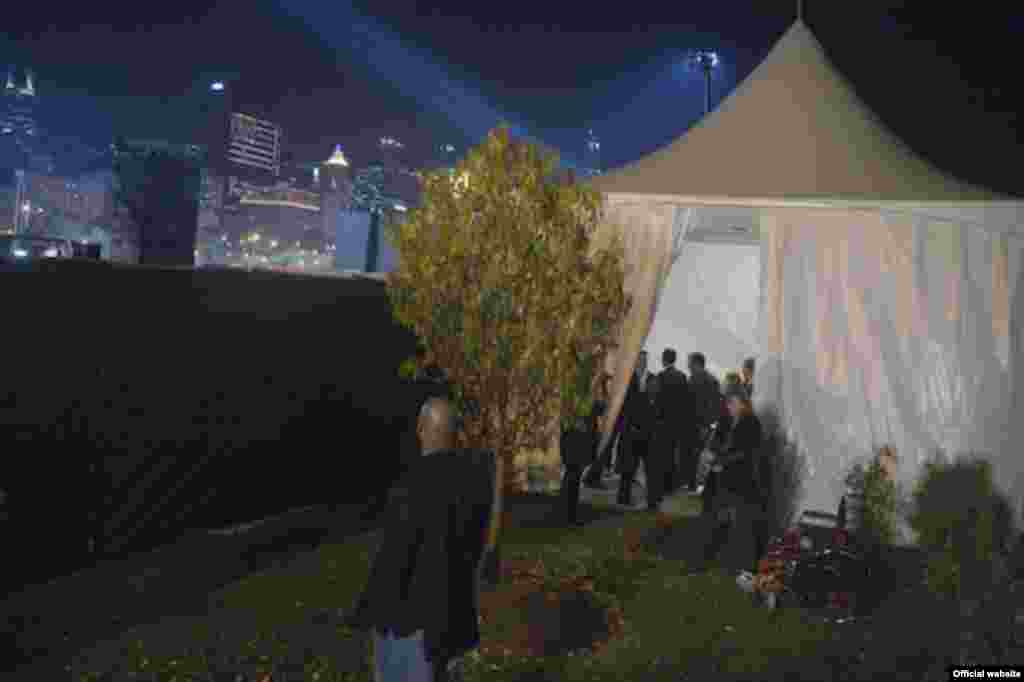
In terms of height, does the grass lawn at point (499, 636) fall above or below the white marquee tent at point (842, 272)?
below

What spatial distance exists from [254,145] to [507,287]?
38.6m

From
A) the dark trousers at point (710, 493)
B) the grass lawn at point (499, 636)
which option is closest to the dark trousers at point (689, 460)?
the dark trousers at point (710, 493)

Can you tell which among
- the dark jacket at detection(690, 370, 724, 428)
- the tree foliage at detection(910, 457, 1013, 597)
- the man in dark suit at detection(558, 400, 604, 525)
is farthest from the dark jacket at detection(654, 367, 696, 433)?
the tree foliage at detection(910, 457, 1013, 597)

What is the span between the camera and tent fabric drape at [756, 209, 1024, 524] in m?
7.71

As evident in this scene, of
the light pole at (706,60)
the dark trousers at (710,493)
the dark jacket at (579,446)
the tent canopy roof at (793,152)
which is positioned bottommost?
the dark trousers at (710,493)

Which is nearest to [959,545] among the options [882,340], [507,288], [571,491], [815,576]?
[815,576]

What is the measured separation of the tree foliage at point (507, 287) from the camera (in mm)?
6344

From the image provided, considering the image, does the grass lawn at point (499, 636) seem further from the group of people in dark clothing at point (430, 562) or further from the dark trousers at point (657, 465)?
the dark trousers at point (657, 465)

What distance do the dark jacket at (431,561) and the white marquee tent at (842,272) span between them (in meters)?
5.22

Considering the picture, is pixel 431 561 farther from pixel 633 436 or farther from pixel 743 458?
pixel 633 436

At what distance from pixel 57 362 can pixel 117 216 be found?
12.1m

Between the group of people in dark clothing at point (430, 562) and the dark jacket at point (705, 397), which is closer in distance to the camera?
the group of people in dark clothing at point (430, 562)

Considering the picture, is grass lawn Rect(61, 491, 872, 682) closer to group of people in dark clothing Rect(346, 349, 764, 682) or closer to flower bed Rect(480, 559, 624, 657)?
flower bed Rect(480, 559, 624, 657)

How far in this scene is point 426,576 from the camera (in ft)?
12.4
